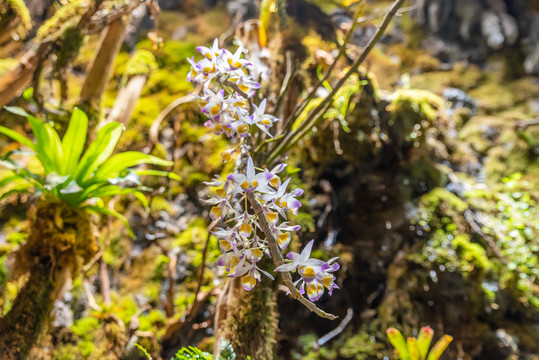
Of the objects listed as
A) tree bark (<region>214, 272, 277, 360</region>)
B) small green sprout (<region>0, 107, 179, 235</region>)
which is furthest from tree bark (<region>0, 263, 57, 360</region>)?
tree bark (<region>214, 272, 277, 360</region>)

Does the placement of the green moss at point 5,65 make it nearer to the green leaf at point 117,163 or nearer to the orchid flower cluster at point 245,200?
the green leaf at point 117,163

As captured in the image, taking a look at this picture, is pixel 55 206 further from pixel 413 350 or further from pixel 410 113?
pixel 410 113

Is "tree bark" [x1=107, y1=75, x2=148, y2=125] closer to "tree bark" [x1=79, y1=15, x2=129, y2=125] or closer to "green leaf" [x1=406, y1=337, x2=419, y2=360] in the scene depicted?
"tree bark" [x1=79, y1=15, x2=129, y2=125]

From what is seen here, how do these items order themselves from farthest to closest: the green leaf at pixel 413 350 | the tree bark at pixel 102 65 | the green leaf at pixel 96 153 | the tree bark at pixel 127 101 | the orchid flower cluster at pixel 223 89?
the tree bark at pixel 127 101 → the tree bark at pixel 102 65 → the green leaf at pixel 96 153 → the green leaf at pixel 413 350 → the orchid flower cluster at pixel 223 89

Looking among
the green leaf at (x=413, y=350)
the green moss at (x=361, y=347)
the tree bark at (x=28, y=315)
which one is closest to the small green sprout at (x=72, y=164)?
the tree bark at (x=28, y=315)

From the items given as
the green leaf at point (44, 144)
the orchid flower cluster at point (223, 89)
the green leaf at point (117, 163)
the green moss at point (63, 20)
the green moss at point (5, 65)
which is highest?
the green moss at point (63, 20)

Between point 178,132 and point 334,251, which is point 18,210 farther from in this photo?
point 334,251

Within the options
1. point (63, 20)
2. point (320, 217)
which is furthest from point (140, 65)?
point (320, 217)
